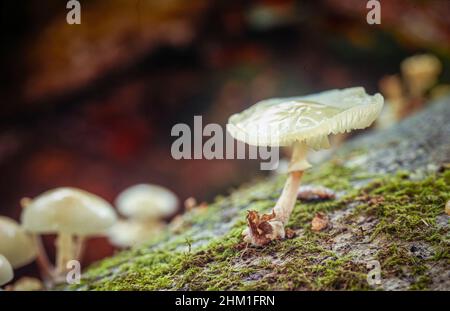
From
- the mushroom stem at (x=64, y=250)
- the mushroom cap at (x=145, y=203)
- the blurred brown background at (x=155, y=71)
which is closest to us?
the mushroom stem at (x=64, y=250)

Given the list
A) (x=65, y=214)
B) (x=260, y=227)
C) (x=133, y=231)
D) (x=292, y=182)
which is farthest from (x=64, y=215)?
(x=133, y=231)

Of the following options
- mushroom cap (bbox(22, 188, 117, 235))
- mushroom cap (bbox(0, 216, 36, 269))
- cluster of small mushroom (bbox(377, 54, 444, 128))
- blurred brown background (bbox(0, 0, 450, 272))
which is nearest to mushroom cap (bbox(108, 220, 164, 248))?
mushroom cap (bbox(0, 216, 36, 269))

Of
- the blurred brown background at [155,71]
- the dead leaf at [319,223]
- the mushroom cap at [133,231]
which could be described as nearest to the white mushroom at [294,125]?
the dead leaf at [319,223]

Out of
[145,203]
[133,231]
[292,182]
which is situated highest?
[292,182]

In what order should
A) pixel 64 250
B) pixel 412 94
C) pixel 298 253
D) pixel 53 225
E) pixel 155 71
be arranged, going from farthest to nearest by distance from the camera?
Result: 1. pixel 155 71
2. pixel 412 94
3. pixel 64 250
4. pixel 53 225
5. pixel 298 253

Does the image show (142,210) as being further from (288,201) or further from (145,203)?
(288,201)

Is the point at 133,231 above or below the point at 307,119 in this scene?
below

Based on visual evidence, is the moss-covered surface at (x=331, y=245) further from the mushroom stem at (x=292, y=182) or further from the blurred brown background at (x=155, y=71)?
the blurred brown background at (x=155, y=71)
